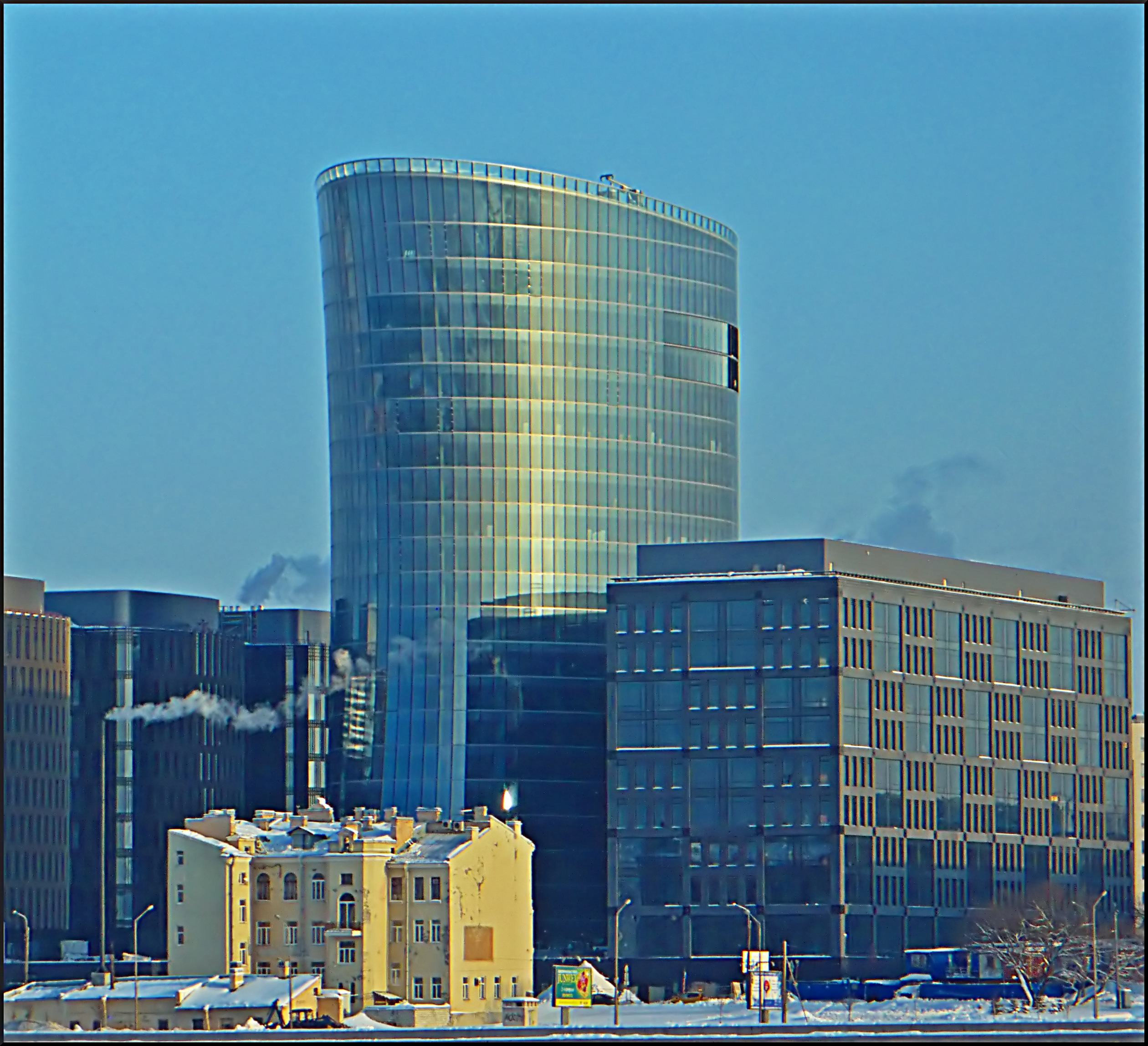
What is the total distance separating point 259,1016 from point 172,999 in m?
8.64

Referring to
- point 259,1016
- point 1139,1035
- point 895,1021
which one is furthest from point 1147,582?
point 259,1016

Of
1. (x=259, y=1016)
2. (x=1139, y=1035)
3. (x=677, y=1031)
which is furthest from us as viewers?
(x=259, y=1016)

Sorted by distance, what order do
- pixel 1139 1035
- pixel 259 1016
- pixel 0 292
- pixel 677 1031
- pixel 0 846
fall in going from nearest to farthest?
pixel 0 292 → pixel 0 846 → pixel 1139 1035 → pixel 677 1031 → pixel 259 1016

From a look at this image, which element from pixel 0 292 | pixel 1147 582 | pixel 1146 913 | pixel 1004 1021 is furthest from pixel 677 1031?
pixel 0 292

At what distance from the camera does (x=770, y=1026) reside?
178875mm

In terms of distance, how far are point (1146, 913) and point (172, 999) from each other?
6775 centimetres

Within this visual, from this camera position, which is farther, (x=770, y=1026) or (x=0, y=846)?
(x=770, y=1026)

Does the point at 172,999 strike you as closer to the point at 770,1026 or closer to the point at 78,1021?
the point at 78,1021

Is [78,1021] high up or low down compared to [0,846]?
down

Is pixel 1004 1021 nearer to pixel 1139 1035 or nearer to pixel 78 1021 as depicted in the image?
pixel 1139 1035

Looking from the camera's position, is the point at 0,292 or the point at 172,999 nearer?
the point at 0,292

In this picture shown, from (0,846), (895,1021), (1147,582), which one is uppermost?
(1147,582)

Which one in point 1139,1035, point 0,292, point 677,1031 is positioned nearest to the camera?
point 0,292

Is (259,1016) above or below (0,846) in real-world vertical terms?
below
